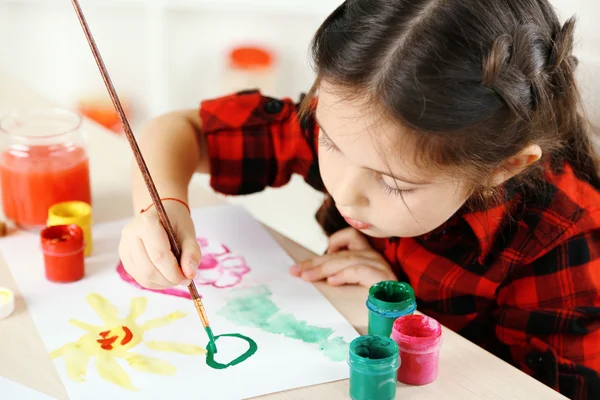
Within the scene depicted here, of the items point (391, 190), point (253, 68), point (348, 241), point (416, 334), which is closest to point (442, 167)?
point (391, 190)

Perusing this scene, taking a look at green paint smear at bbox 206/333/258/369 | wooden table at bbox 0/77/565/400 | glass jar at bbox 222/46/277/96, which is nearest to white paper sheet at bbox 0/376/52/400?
wooden table at bbox 0/77/565/400

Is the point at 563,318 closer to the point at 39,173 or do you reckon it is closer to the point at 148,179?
the point at 148,179

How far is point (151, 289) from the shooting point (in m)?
0.96

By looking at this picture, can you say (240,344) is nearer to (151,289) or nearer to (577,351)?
(151,289)

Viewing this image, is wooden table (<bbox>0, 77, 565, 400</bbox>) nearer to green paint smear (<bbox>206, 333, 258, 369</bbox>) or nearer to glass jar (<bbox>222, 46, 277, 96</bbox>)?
green paint smear (<bbox>206, 333, 258, 369</bbox>)

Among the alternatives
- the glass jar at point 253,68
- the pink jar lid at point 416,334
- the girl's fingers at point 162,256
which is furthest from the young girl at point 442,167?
the glass jar at point 253,68

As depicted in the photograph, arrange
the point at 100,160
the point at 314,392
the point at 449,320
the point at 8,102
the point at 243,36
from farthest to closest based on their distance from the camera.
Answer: the point at 243,36
the point at 8,102
the point at 100,160
the point at 449,320
the point at 314,392

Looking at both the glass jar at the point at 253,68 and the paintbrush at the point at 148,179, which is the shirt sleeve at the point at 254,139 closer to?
the paintbrush at the point at 148,179

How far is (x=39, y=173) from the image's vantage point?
108 centimetres

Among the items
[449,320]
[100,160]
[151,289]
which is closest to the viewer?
[151,289]

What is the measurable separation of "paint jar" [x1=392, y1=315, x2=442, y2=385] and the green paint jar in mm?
32

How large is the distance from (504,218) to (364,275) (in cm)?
20

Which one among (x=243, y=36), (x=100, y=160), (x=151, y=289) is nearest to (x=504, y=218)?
(x=151, y=289)

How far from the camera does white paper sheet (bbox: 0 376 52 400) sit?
762mm
